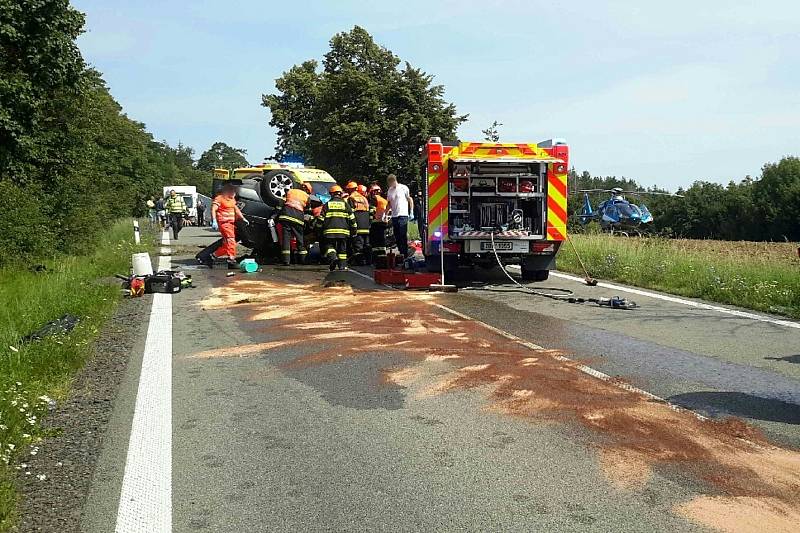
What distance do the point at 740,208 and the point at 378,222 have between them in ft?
127

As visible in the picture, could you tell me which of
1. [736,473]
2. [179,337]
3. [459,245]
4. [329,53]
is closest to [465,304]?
[459,245]

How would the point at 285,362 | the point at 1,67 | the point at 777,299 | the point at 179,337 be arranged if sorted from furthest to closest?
the point at 1,67
the point at 777,299
the point at 179,337
the point at 285,362

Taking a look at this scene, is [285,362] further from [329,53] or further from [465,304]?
[329,53]

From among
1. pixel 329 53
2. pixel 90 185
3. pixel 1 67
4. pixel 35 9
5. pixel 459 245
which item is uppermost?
pixel 329 53

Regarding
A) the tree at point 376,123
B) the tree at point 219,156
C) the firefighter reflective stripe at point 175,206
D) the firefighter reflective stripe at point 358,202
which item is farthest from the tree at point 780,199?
the tree at point 219,156

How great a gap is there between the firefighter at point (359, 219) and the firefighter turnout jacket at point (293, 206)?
98 cm

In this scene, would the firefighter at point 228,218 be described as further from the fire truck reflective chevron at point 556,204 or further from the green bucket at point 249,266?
the fire truck reflective chevron at point 556,204

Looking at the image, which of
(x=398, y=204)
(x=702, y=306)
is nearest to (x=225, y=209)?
(x=398, y=204)

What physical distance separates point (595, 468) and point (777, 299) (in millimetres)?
7488

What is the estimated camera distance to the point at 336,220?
14.2 meters

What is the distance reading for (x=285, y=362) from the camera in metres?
6.73

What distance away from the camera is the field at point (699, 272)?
1055 centimetres

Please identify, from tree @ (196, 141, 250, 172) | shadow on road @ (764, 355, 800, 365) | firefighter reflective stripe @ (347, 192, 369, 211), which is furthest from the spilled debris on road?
tree @ (196, 141, 250, 172)

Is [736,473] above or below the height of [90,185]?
below
